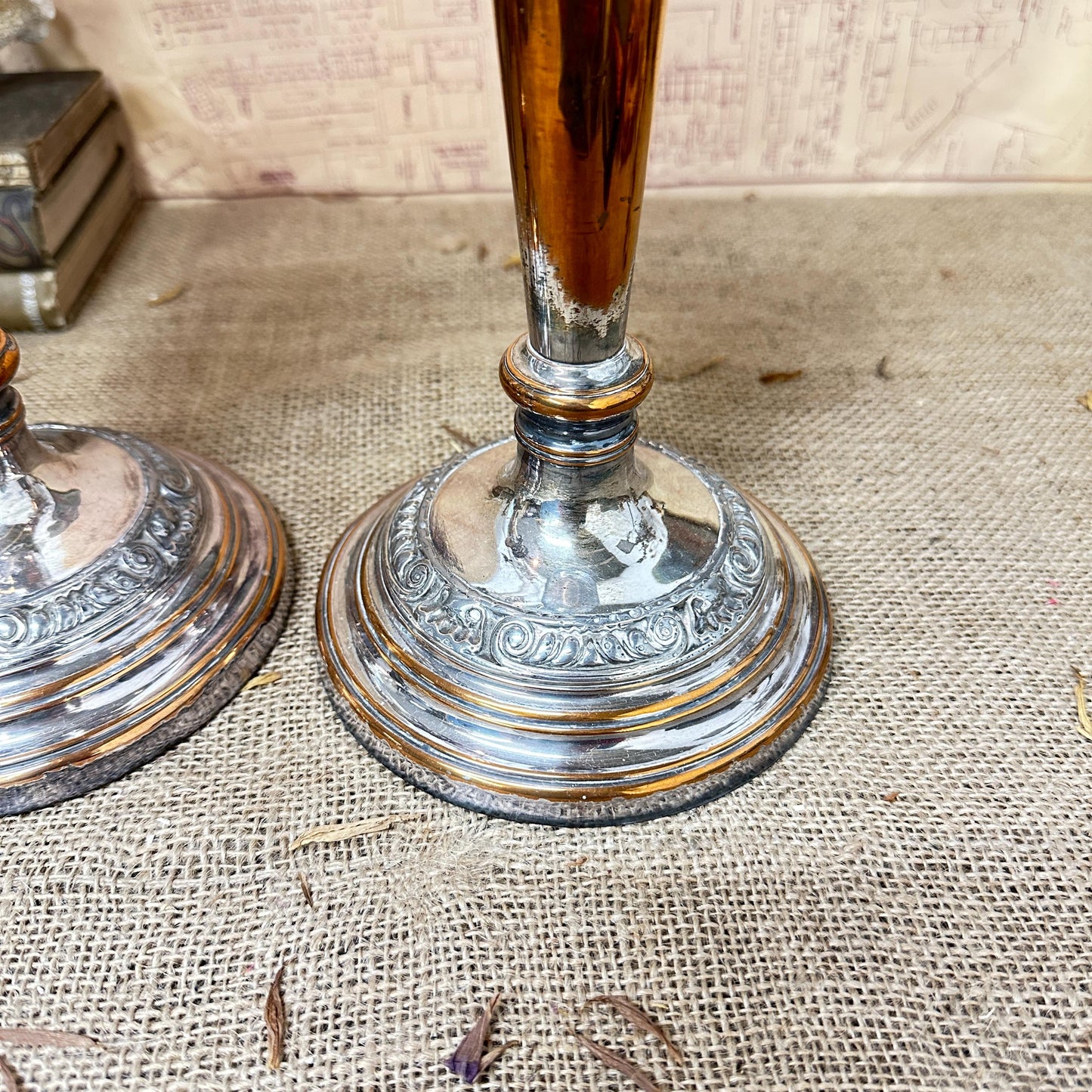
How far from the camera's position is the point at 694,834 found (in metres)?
0.61

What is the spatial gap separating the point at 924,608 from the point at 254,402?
2.22ft

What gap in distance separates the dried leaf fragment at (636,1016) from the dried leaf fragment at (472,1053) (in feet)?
0.18

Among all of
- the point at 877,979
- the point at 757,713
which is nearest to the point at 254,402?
the point at 757,713

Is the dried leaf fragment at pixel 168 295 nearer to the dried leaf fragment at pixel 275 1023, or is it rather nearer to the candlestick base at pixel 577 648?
the candlestick base at pixel 577 648

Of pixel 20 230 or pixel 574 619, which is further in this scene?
pixel 20 230

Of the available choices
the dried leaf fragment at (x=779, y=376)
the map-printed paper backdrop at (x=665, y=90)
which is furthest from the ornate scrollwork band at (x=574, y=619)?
the map-printed paper backdrop at (x=665, y=90)

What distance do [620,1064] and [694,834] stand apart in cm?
15

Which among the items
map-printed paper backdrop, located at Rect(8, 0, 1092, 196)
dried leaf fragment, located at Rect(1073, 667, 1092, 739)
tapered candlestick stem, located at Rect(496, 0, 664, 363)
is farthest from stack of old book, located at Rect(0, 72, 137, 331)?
dried leaf fragment, located at Rect(1073, 667, 1092, 739)

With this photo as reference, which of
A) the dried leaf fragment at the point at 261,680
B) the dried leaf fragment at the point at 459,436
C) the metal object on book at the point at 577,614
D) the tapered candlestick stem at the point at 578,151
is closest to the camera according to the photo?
the tapered candlestick stem at the point at 578,151

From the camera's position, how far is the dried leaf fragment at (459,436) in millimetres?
945

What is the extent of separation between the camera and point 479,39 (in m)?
1.23

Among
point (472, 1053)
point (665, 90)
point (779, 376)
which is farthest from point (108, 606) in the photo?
point (665, 90)

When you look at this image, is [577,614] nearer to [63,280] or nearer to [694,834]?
[694,834]

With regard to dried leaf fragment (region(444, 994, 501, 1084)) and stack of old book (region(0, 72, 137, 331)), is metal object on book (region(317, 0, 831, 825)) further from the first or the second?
stack of old book (region(0, 72, 137, 331))
